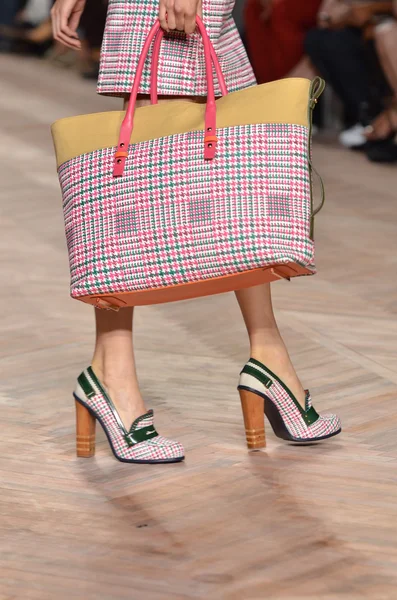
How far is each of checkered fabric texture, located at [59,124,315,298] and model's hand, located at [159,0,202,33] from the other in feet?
0.59

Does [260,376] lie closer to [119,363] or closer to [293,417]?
[293,417]

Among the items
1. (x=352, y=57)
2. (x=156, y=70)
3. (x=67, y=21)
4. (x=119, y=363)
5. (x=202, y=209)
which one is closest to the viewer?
(x=202, y=209)

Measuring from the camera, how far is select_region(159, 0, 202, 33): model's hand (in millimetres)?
1734

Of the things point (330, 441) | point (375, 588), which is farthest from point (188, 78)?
point (375, 588)

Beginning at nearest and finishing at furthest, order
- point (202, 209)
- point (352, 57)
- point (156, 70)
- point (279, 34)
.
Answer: point (202, 209), point (156, 70), point (352, 57), point (279, 34)

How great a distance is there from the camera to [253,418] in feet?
6.33

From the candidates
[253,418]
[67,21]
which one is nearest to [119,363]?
[253,418]

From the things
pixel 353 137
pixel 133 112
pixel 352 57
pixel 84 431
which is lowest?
pixel 353 137

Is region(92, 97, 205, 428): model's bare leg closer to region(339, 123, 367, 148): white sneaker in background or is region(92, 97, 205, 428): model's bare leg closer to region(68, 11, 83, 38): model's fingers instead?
region(68, 11, 83, 38): model's fingers

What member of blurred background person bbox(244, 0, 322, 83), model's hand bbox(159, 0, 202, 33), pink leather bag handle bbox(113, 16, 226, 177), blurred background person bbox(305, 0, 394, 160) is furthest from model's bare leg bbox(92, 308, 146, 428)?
blurred background person bbox(244, 0, 322, 83)

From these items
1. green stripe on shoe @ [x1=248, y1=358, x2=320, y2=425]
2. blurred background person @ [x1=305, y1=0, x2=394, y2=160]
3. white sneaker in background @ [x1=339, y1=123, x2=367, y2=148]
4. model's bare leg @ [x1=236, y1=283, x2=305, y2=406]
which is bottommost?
white sneaker in background @ [x1=339, y1=123, x2=367, y2=148]

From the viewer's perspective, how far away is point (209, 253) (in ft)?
5.47

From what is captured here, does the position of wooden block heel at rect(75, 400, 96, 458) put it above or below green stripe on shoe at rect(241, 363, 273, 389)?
below

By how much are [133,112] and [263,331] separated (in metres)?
0.42
